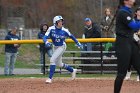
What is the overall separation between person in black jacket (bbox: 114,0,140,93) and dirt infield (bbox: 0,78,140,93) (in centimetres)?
202

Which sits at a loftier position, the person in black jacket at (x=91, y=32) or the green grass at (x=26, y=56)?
the person in black jacket at (x=91, y=32)

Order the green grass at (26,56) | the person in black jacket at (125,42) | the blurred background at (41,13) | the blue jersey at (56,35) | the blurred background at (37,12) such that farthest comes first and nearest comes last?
the blurred background at (37,12) < the blurred background at (41,13) < the green grass at (26,56) < the blue jersey at (56,35) < the person in black jacket at (125,42)

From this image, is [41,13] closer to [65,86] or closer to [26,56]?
[26,56]

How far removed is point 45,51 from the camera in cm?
1706

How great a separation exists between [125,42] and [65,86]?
342 centimetres

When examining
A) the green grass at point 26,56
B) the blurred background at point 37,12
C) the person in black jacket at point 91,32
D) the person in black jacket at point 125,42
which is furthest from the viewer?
the blurred background at point 37,12

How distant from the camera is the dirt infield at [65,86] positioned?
11.5 metres

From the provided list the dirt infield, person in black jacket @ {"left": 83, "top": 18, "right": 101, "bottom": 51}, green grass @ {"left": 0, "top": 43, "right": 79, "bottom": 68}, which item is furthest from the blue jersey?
green grass @ {"left": 0, "top": 43, "right": 79, "bottom": 68}

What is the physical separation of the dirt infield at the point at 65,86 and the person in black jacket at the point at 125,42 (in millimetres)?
2022

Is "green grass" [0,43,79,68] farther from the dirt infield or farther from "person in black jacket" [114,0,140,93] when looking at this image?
"person in black jacket" [114,0,140,93]

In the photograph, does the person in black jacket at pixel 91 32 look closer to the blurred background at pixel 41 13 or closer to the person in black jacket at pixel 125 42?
the person in black jacket at pixel 125 42

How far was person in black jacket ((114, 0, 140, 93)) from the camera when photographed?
30.5 ft

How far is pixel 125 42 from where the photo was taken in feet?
30.7

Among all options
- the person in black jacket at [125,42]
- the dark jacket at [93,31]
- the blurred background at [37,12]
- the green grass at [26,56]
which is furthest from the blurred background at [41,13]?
the person in black jacket at [125,42]
